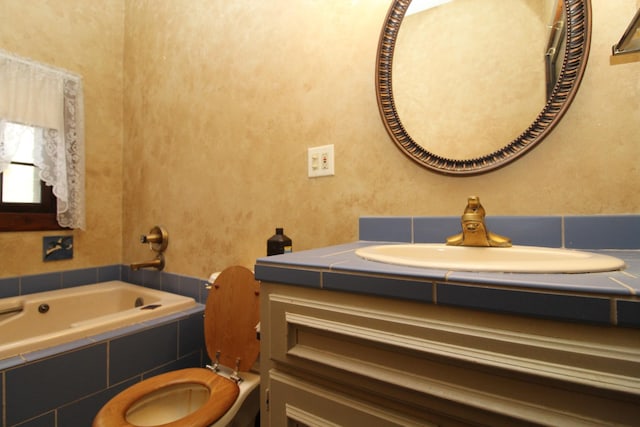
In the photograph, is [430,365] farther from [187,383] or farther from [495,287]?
[187,383]

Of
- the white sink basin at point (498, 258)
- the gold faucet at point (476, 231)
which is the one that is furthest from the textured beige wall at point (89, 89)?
the gold faucet at point (476, 231)

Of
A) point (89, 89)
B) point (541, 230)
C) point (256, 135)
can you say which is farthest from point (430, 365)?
point (89, 89)

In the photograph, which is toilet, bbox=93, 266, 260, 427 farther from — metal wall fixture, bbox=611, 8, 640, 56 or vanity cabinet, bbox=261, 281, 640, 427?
metal wall fixture, bbox=611, 8, 640, 56

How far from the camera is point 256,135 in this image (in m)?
1.44

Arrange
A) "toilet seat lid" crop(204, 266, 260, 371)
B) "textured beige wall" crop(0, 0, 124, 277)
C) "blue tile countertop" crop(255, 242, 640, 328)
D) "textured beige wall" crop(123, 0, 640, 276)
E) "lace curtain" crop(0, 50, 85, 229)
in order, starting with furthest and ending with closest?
"textured beige wall" crop(0, 0, 124, 277)
"lace curtain" crop(0, 50, 85, 229)
"toilet seat lid" crop(204, 266, 260, 371)
"textured beige wall" crop(123, 0, 640, 276)
"blue tile countertop" crop(255, 242, 640, 328)

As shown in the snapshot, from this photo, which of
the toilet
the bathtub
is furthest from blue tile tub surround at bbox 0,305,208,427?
the toilet

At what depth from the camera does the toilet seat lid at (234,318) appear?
1.16m

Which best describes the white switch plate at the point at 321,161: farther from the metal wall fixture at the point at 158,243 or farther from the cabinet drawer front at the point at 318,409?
the metal wall fixture at the point at 158,243

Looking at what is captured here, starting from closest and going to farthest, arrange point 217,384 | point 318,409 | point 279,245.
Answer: point 318,409 < point 217,384 < point 279,245

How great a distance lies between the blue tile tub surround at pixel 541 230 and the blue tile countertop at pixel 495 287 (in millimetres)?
143

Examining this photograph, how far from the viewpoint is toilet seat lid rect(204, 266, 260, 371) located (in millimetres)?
1164

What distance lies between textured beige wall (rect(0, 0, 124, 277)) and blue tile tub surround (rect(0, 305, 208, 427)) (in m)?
1.03

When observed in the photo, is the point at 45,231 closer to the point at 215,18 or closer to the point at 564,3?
the point at 215,18

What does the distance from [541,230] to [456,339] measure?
56cm
